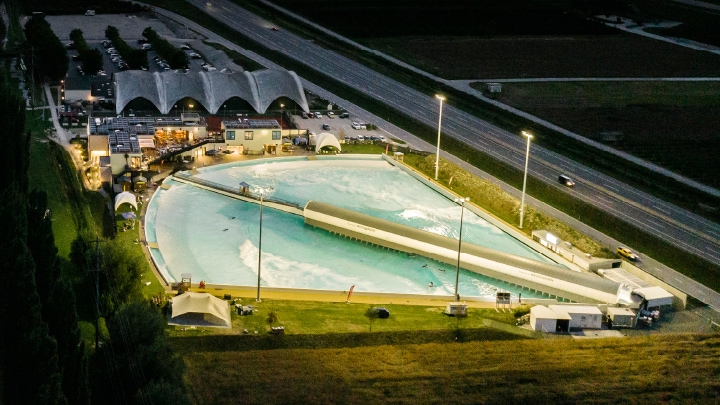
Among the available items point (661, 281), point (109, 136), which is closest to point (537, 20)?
point (109, 136)

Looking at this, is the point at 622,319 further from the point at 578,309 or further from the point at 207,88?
the point at 207,88

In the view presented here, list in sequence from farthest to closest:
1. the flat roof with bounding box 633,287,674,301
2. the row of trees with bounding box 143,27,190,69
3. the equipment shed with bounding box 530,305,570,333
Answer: the row of trees with bounding box 143,27,190,69 → the flat roof with bounding box 633,287,674,301 → the equipment shed with bounding box 530,305,570,333

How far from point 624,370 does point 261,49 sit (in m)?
70.8

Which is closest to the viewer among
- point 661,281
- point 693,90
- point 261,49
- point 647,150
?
point 661,281

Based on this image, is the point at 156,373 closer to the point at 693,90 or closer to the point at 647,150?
the point at 647,150

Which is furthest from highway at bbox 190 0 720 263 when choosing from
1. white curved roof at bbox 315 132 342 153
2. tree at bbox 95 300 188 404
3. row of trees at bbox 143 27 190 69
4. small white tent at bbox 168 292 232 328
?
tree at bbox 95 300 188 404

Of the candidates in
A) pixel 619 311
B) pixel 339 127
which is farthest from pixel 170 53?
pixel 619 311

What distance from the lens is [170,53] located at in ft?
295

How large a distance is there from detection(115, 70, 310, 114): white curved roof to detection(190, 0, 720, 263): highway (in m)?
10.1

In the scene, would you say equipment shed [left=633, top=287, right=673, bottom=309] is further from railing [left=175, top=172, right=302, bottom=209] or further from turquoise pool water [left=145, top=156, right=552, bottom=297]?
railing [left=175, top=172, right=302, bottom=209]

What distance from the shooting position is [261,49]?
102 m

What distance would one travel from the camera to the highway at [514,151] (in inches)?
2197

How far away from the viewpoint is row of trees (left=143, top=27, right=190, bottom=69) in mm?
87875

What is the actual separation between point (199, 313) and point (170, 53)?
53982mm
